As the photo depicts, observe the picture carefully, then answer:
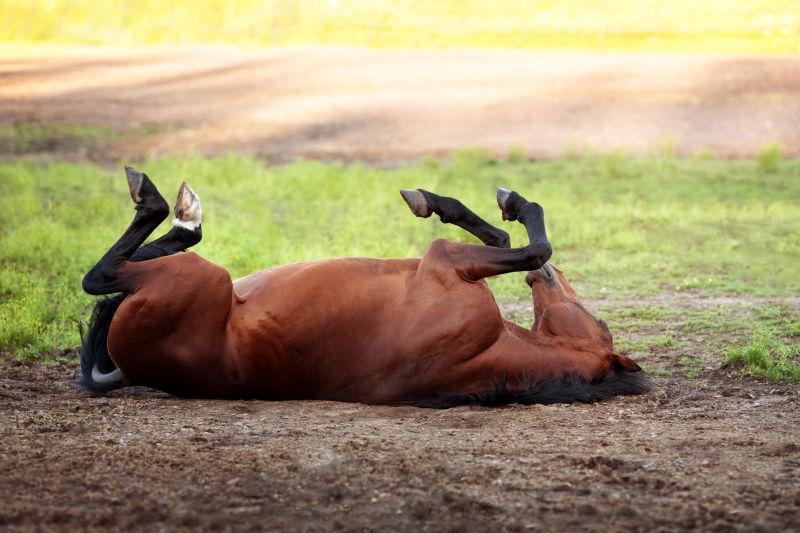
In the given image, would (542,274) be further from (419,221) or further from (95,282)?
(419,221)

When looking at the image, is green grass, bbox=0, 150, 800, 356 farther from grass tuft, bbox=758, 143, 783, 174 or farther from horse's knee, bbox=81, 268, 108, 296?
horse's knee, bbox=81, 268, 108, 296

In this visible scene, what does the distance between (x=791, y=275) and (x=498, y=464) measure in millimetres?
5791

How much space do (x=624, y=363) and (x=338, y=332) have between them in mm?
1442

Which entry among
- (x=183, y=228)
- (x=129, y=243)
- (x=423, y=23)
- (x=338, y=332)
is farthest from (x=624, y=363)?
(x=423, y=23)

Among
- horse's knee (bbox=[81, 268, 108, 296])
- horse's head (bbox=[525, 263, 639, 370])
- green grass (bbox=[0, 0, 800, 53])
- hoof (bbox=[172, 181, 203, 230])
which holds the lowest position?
horse's head (bbox=[525, 263, 639, 370])

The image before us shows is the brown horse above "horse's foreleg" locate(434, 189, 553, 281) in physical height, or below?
below

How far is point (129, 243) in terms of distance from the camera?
493cm

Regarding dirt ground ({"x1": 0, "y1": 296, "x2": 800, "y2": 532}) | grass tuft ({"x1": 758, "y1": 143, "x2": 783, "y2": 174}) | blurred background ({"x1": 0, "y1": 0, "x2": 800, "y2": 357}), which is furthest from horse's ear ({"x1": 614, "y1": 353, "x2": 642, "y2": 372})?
grass tuft ({"x1": 758, "y1": 143, "x2": 783, "y2": 174})

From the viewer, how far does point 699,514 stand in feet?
11.0

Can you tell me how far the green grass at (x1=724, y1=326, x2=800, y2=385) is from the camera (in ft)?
18.2

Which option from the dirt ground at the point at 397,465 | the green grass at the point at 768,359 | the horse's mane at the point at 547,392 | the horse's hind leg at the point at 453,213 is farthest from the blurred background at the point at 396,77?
the dirt ground at the point at 397,465

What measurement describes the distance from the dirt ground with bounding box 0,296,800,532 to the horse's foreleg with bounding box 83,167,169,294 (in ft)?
1.90

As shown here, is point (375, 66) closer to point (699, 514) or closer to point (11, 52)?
point (11, 52)

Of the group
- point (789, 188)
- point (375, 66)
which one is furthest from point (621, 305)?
Result: point (375, 66)
